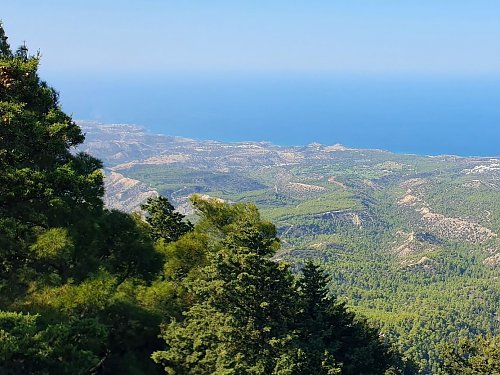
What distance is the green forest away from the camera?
12.8 meters

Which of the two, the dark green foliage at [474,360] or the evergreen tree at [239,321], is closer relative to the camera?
the evergreen tree at [239,321]

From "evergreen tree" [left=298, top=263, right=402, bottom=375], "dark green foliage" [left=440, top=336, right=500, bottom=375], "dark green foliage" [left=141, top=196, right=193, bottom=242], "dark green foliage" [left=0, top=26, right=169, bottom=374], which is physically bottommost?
"dark green foliage" [left=440, top=336, right=500, bottom=375]

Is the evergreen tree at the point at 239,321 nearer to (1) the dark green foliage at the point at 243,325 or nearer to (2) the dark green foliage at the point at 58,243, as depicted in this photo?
(1) the dark green foliage at the point at 243,325

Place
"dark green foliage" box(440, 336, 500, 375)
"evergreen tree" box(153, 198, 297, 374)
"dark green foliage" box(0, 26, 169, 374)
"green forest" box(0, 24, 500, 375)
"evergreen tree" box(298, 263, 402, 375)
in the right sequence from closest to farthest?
"green forest" box(0, 24, 500, 375), "dark green foliage" box(0, 26, 169, 374), "evergreen tree" box(153, 198, 297, 374), "evergreen tree" box(298, 263, 402, 375), "dark green foliage" box(440, 336, 500, 375)

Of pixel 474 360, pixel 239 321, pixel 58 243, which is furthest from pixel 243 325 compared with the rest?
pixel 474 360

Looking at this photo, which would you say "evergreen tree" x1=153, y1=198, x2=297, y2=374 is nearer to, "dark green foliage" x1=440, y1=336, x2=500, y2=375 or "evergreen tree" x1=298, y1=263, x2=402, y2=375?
"evergreen tree" x1=298, y1=263, x2=402, y2=375

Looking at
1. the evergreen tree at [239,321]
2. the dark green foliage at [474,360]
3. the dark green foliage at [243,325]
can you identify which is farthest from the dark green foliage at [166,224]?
the dark green foliage at [474,360]

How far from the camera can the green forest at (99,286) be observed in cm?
1283

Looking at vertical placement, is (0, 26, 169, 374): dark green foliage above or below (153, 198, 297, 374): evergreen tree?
above

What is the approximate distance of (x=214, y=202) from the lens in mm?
24328

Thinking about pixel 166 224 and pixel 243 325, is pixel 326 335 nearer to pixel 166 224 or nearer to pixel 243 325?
pixel 243 325

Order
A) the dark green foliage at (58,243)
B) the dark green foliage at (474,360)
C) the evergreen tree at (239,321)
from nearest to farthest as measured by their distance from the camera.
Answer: the dark green foliage at (58,243) → the evergreen tree at (239,321) → the dark green foliage at (474,360)

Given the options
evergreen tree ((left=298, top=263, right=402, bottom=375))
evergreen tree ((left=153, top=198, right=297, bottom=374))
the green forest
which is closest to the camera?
the green forest

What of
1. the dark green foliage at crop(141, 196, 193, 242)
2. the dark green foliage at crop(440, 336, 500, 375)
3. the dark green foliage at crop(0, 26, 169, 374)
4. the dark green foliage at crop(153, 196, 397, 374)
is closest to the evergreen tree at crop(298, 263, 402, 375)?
the dark green foliage at crop(153, 196, 397, 374)
